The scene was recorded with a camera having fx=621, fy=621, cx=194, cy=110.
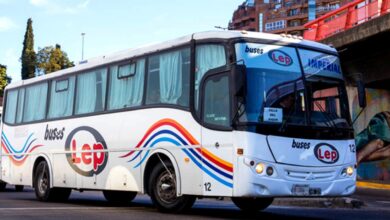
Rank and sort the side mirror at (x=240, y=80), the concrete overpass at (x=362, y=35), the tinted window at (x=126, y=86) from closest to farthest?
the side mirror at (x=240, y=80) < the tinted window at (x=126, y=86) < the concrete overpass at (x=362, y=35)

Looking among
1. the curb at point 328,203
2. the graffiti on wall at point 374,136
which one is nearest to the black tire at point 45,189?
the curb at point 328,203

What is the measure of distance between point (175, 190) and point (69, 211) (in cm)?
237

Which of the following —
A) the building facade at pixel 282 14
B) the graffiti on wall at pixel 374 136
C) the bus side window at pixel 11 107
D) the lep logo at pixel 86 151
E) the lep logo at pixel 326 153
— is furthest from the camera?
the building facade at pixel 282 14

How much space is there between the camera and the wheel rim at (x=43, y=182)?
51.2ft

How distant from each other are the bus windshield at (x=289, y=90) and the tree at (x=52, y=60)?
5968cm

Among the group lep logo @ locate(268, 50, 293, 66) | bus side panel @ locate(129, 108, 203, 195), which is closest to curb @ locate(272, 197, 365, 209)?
bus side panel @ locate(129, 108, 203, 195)

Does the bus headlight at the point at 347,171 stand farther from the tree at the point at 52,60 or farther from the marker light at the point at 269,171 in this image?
the tree at the point at 52,60

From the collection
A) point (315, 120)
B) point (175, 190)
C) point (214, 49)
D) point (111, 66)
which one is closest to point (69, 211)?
point (175, 190)

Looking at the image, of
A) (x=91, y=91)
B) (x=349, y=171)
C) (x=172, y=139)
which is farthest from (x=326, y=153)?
(x=91, y=91)

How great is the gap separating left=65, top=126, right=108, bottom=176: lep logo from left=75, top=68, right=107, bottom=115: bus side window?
0.48 meters

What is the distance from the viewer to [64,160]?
14812 mm

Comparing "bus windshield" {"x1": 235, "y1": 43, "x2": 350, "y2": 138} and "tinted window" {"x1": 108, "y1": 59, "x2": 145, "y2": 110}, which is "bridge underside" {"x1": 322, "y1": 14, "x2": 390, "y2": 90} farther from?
"tinted window" {"x1": 108, "y1": 59, "x2": 145, "y2": 110}

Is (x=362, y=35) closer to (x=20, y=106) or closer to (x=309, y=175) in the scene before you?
(x=20, y=106)

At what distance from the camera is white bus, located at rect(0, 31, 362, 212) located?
31.9 feet
